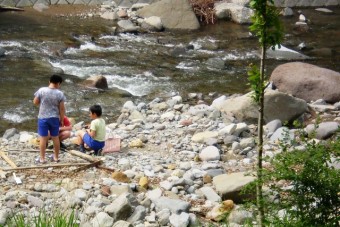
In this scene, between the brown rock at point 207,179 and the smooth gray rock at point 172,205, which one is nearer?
the smooth gray rock at point 172,205

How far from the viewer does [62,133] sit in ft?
29.6

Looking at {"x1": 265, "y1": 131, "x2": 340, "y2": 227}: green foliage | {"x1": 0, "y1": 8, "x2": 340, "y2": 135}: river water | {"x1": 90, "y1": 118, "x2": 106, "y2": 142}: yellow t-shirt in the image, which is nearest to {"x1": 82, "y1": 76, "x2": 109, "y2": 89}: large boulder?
{"x1": 0, "y1": 8, "x2": 340, "y2": 135}: river water

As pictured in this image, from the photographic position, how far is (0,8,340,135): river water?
13031 millimetres

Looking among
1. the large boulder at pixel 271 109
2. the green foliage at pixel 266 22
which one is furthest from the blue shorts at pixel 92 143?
the green foliage at pixel 266 22

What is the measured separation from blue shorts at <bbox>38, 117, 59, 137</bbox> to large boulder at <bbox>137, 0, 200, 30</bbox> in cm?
1116

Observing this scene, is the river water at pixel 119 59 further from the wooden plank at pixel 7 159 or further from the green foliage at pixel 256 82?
the green foliage at pixel 256 82

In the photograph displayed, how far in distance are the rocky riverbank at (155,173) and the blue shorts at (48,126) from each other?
410 millimetres

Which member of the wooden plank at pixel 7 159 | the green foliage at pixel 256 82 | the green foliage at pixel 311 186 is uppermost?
the green foliage at pixel 256 82

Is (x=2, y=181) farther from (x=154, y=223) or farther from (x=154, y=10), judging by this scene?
(x=154, y=10)

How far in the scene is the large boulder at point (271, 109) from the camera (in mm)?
10914

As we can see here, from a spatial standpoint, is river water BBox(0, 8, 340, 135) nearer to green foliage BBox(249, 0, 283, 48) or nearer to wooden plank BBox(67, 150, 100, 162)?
wooden plank BBox(67, 150, 100, 162)

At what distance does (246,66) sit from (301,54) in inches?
79.2

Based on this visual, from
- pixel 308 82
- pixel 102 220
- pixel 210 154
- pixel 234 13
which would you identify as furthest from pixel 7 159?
pixel 234 13

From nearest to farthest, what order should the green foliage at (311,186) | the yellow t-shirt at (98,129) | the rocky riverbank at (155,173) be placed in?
the green foliage at (311,186)
the rocky riverbank at (155,173)
the yellow t-shirt at (98,129)
